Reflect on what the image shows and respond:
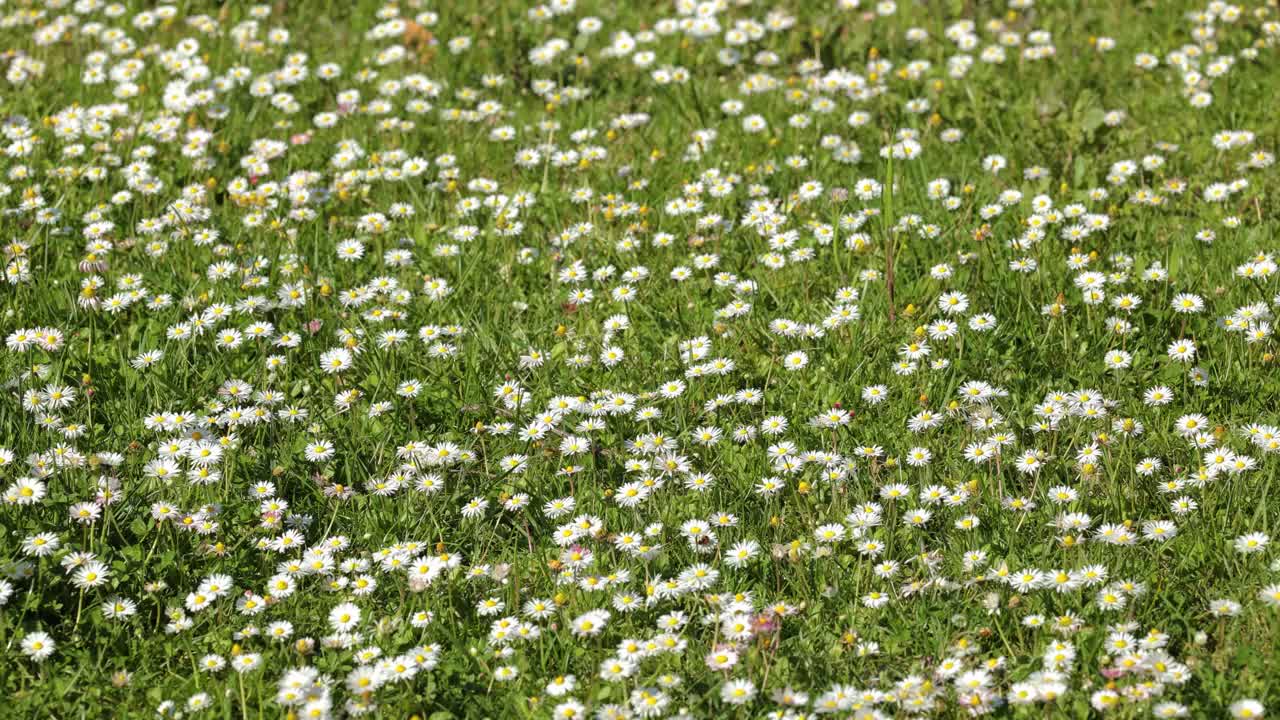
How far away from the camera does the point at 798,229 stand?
5.54m

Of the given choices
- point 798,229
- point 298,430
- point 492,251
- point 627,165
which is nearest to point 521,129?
point 627,165

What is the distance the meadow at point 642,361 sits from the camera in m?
3.65

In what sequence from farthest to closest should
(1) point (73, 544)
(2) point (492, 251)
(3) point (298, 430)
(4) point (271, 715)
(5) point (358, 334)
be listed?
(2) point (492, 251) → (5) point (358, 334) → (3) point (298, 430) → (1) point (73, 544) → (4) point (271, 715)

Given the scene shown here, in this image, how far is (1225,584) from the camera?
373cm

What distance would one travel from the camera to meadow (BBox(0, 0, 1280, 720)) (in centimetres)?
365

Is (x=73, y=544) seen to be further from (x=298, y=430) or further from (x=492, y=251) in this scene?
(x=492, y=251)

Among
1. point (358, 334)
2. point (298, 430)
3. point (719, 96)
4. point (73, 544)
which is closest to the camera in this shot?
point (73, 544)

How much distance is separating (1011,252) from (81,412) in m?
→ 3.21

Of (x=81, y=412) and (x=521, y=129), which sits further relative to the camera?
(x=521, y=129)

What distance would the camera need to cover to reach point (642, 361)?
4863 millimetres

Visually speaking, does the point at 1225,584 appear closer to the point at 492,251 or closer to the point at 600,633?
the point at 600,633

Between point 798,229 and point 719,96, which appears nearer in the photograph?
point 798,229

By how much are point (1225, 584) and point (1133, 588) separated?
0.91 feet

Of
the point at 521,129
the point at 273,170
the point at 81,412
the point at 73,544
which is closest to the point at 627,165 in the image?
the point at 521,129
